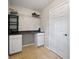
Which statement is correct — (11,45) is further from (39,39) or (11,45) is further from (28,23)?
(28,23)

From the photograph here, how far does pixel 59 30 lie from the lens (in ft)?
11.2

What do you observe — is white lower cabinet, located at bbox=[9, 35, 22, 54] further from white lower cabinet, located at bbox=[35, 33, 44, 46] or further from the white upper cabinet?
white lower cabinet, located at bbox=[35, 33, 44, 46]

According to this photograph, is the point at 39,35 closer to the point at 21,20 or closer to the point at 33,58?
the point at 21,20

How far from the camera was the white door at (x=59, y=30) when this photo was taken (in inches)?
114

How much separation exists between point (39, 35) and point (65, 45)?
1.98 m

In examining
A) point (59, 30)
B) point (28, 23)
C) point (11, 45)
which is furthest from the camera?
point (28, 23)

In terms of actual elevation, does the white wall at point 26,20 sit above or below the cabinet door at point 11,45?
above

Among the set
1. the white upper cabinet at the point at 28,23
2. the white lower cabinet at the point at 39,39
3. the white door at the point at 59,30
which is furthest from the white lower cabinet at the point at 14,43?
the white door at the point at 59,30

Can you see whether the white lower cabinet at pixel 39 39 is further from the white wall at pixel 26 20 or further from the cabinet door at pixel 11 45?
the cabinet door at pixel 11 45

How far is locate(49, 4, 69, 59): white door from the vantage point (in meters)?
2.90

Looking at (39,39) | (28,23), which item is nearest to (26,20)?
(28,23)
